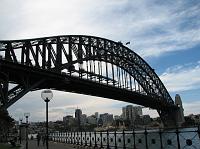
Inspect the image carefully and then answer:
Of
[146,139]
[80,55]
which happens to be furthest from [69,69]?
[146,139]

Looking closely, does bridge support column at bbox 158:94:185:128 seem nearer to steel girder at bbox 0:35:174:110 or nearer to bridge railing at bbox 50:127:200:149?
steel girder at bbox 0:35:174:110

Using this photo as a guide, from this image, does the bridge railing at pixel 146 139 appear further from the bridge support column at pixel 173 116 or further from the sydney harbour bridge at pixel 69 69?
the bridge support column at pixel 173 116

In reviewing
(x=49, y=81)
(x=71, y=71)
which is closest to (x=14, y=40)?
(x=49, y=81)

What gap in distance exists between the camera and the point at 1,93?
35031 millimetres

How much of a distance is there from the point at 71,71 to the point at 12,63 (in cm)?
1383

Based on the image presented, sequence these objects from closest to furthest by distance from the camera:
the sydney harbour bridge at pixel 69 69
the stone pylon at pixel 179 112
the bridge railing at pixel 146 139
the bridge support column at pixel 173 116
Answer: the bridge railing at pixel 146 139 < the sydney harbour bridge at pixel 69 69 < the bridge support column at pixel 173 116 < the stone pylon at pixel 179 112

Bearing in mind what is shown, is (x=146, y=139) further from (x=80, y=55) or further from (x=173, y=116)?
(x=173, y=116)

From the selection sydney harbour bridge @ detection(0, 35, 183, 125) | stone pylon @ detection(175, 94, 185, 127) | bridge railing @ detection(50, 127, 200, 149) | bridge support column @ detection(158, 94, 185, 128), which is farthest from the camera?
stone pylon @ detection(175, 94, 185, 127)

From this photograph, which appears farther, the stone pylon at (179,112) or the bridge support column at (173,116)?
the stone pylon at (179,112)

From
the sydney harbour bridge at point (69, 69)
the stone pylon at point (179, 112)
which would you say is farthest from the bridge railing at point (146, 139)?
the stone pylon at point (179, 112)

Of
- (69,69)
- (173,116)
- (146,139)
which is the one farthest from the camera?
(173,116)

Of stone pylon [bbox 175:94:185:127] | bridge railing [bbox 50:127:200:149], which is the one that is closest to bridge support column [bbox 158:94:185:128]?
stone pylon [bbox 175:94:185:127]

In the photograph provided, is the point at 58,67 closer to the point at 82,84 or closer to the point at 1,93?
the point at 82,84

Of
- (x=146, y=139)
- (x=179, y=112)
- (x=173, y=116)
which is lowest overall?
(x=146, y=139)
